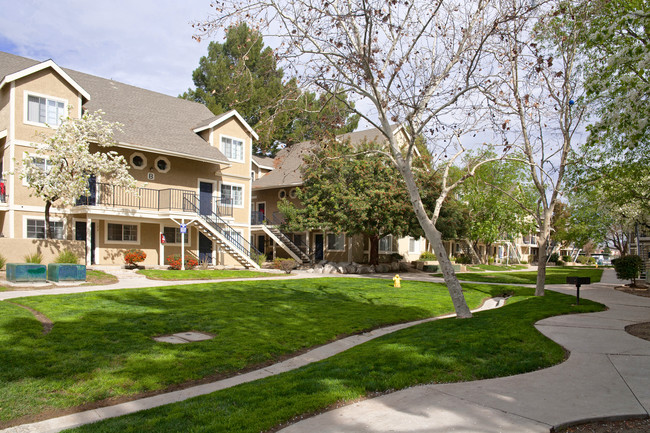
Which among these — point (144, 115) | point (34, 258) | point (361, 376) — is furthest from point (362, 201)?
point (361, 376)

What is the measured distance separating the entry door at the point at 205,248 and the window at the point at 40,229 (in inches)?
279

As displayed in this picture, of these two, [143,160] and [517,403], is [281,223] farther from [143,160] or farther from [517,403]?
[517,403]

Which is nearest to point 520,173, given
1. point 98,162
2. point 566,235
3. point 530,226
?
point 530,226

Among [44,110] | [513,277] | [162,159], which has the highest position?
[44,110]

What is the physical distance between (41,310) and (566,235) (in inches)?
2135

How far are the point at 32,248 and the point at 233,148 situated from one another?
1292 centimetres

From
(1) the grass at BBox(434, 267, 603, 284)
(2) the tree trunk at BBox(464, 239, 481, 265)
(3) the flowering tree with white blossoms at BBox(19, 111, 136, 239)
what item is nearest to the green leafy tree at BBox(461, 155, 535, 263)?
(2) the tree trunk at BBox(464, 239, 481, 265)

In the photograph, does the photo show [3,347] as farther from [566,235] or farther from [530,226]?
[566,235]

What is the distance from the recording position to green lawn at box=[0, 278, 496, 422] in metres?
6.34

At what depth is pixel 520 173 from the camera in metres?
42.8

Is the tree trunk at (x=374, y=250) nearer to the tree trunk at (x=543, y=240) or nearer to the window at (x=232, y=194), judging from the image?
the window at (x=232, y=194)

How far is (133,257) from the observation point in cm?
2212

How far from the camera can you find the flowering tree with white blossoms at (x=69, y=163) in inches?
759

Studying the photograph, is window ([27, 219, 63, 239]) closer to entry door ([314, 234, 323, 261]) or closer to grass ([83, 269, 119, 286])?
grass ([83, 269, 119, 286])
